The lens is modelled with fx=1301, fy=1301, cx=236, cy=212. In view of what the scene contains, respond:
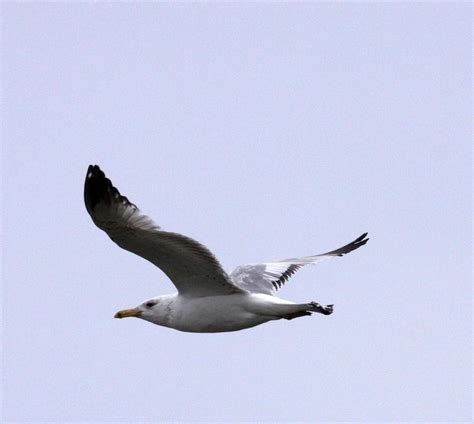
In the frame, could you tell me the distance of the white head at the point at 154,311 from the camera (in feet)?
46.4

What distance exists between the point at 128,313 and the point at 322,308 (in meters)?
2.29

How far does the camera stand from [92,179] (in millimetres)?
12883

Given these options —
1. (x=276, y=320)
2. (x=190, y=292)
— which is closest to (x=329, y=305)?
(x=276, y=320)

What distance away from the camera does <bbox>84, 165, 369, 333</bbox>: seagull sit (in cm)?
1291

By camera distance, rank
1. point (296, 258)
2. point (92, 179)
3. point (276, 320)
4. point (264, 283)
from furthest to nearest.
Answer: point (296, 258) < point (264, 283) < point (276, 320) < point (92, 179)

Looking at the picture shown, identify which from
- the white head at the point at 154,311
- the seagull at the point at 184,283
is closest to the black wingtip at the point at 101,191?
the seagull at the point at 184,283

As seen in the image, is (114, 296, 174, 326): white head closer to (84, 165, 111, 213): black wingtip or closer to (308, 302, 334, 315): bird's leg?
(308, 302, 334, 315): bird's leg

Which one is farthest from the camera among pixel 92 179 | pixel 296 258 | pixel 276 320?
pixel 296 258

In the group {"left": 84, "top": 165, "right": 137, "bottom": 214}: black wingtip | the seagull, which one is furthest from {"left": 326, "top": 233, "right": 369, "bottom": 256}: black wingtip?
{"left": 84, "top": 165, "right": 137, "bottom": 214}: black wingtip

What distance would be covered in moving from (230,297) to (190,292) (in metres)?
0.46

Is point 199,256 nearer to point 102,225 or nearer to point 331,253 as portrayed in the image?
point 102,225

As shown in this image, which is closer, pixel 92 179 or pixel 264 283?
pixel 92 179

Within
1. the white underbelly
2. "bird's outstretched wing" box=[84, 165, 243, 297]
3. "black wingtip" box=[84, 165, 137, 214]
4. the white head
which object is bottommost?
the white underbelly

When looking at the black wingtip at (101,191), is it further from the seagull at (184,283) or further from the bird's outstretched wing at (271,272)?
the bird's outstretched wing at (271,272)
